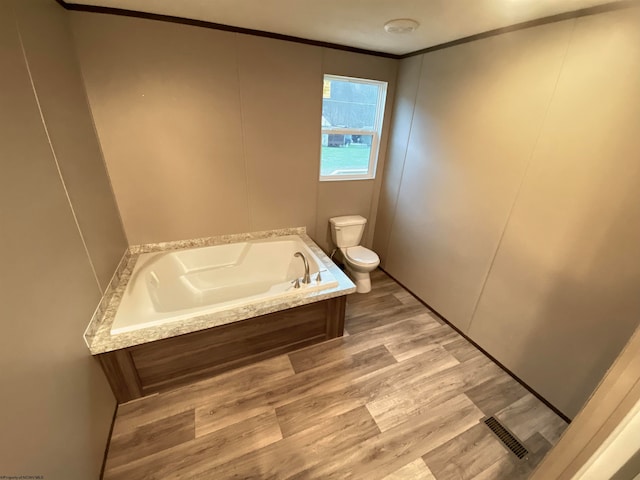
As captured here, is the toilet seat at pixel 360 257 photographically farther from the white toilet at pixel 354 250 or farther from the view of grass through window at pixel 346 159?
the view of grass through window at pixel 346 159

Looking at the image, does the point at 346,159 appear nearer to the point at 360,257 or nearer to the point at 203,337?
the point at 360,257

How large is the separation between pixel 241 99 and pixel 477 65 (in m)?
1.72

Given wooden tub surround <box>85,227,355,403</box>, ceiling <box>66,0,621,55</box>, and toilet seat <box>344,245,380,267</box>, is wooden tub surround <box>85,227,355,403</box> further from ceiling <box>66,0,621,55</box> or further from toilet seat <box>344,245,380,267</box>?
ceiling <box>66,0,621,55</box>

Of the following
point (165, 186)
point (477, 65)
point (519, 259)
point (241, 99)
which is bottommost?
point (519, 259)

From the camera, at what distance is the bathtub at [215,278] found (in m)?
1.67

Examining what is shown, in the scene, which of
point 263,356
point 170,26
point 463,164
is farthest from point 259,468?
point 170,26

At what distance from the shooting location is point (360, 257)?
2.59 m

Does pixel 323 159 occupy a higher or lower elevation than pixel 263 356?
higher

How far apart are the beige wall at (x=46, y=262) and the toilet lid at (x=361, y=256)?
6.33ft

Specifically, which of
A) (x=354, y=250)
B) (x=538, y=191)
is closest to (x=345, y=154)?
(x=354, y=250)

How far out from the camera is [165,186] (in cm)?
211

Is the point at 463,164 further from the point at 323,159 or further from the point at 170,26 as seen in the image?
the point at 170,26

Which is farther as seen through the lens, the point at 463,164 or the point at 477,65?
the point at 463,164

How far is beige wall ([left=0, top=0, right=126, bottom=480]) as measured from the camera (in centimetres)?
86
